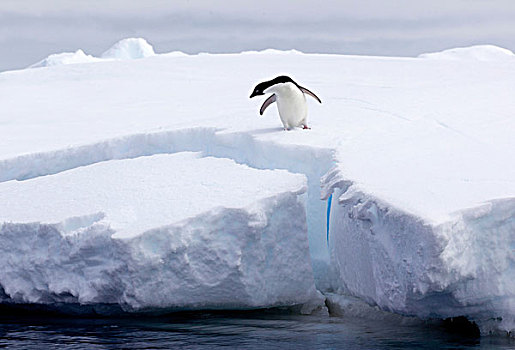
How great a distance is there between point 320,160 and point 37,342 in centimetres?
277

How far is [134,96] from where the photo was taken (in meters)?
13.1

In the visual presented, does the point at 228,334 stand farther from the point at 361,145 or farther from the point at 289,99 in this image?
the point at 289,99

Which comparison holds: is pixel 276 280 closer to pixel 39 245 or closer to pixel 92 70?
pixel 39 245

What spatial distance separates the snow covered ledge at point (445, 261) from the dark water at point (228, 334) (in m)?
0.20

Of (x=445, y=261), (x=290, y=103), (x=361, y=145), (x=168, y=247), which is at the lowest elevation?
(x=445, y=261)

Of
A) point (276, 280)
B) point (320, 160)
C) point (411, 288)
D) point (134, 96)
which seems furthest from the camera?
point (134, 96)

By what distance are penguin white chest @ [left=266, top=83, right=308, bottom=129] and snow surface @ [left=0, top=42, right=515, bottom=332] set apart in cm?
16

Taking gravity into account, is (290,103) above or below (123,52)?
below

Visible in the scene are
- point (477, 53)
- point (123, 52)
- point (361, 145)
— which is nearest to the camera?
point (361, 145)

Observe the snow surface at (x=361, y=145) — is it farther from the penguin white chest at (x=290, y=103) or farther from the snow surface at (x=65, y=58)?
the snow surface at (x=65, y=58)

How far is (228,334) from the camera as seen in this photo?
490 centimetres

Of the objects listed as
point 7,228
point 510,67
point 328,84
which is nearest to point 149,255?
point 7,228

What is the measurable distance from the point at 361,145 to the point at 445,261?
247 centimetres

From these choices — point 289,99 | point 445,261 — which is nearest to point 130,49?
point 289,99
